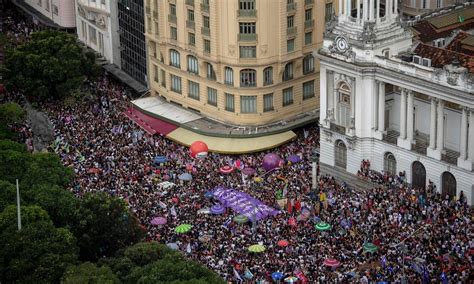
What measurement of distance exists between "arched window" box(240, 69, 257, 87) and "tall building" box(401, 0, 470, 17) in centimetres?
2289

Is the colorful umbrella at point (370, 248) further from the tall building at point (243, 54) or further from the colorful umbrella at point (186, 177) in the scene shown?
the tall building at point (243, 54)

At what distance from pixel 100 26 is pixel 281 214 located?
54145 millimetres

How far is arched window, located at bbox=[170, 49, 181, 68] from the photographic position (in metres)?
132

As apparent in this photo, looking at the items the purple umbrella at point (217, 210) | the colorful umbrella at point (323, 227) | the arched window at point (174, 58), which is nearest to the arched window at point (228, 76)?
the arched window at point (174, 58)

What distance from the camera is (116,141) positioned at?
12469 cm

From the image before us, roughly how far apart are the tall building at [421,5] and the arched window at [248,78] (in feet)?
75.1

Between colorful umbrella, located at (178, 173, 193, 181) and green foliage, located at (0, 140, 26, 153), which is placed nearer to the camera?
green foliage, located at (0, 140, 26, 153)

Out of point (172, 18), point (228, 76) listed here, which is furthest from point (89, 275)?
point (172, 18)

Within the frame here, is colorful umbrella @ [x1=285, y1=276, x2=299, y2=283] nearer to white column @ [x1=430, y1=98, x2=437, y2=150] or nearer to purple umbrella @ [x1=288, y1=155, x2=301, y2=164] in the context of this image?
white column @ [x1=430, y1=98, x2=437, y2=150]

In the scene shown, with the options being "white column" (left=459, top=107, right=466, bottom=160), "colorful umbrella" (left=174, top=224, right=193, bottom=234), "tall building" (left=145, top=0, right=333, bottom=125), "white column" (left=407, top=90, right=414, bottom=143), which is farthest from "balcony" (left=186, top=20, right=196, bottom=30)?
"white column" (left=459, top=107, right=466, bottom=160)

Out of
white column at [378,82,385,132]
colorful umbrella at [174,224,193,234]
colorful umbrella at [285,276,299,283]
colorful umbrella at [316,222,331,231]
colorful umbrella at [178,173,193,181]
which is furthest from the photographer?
colorful umbrella at [178,173,193,181]

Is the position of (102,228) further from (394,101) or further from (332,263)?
(394,101)

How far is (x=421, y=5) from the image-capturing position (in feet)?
440

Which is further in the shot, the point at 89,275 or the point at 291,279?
the point at 291,279
